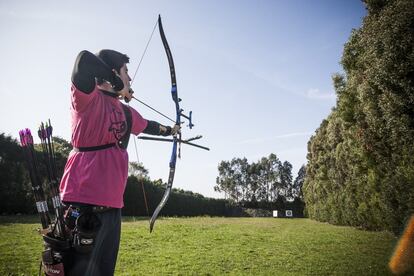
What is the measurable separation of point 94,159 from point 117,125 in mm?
407

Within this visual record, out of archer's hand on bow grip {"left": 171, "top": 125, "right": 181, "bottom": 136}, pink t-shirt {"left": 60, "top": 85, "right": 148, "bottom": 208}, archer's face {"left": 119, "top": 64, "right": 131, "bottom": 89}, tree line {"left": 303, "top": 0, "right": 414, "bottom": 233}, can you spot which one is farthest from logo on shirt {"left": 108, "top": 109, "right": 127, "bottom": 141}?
tree line {"left": 303, "top": 0, "right": 414, "bottom": 233}

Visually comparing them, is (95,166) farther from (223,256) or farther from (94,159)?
(223,256)

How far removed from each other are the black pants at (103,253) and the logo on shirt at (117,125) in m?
0.73

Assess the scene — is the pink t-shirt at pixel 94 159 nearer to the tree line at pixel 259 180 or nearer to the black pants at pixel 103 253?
the black pants at pixel 103 253

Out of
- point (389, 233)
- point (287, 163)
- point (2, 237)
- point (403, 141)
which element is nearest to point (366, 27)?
point (403, 141)

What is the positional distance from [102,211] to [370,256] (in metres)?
9.09

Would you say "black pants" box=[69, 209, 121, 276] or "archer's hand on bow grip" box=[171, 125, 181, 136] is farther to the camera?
"archer's hand on bow grip" box=[171, 125, 181, 136]

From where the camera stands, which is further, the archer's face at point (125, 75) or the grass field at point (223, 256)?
the grass field at point (223, 256)

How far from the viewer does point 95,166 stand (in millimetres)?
2477

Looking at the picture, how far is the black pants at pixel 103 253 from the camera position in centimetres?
234

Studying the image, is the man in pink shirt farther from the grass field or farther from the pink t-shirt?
the grass field

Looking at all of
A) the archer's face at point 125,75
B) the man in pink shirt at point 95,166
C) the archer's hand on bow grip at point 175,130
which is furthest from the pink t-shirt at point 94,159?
the archer's hand on bow grip at point 175,130

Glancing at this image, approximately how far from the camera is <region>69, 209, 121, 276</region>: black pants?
2340 millimetres

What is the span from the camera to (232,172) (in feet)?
310
